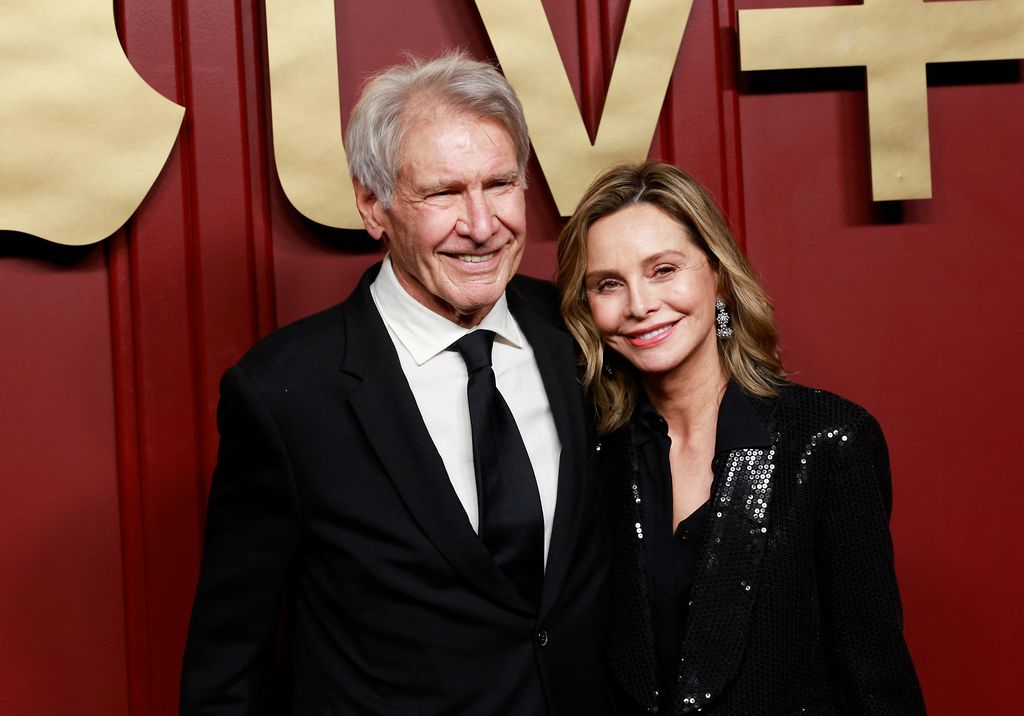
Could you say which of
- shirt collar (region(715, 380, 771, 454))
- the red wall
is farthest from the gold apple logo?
shirt collar (region(715, 380, 771, 454))

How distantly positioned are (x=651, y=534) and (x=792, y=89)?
1.00 m

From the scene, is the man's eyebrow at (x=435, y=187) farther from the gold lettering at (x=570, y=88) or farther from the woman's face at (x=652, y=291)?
the gold lettering at (x=570, y=88)

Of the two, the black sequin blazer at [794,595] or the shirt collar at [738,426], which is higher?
the shirt collar at [738,426]

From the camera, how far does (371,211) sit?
5.21 ft

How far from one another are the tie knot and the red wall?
1.51ft

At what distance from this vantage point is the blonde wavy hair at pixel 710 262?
5.36 feet

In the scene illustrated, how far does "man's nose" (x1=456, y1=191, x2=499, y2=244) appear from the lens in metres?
1.49

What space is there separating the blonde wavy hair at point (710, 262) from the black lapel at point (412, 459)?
0.34m

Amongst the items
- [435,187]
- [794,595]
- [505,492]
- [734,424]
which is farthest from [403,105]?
[794,595]

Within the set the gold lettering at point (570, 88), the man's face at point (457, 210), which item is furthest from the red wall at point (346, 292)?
the man's face at point (457, 210)

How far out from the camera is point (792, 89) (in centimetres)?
205

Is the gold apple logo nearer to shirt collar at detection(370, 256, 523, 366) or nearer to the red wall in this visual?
the red wall

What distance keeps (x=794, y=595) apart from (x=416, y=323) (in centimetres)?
70

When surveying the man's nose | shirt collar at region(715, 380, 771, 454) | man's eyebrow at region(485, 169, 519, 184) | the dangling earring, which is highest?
man's eyebrow at region(485, 169, 519, 184)
